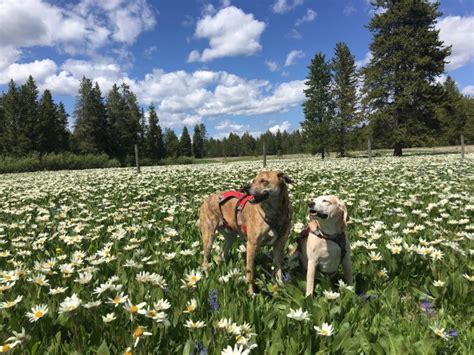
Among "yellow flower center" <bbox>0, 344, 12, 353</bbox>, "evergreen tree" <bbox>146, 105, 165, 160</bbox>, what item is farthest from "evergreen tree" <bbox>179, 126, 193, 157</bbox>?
"yellow flower center" <bbox>0, 344, 12, 353</bbox>

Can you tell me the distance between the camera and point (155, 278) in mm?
3314

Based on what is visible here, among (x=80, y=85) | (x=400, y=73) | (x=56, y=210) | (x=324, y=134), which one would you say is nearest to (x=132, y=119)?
(x=80, y=85)

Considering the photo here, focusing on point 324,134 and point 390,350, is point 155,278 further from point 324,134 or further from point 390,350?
point 324,134

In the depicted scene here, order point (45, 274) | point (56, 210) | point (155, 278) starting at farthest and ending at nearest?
point (56, 210)
point (45, 274)
point (155, 278)

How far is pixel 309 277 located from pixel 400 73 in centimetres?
4100

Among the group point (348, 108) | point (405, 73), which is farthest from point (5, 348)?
point (348, 108)

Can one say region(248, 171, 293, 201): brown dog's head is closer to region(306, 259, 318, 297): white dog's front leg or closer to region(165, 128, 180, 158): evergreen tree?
region(306, 259, 318, 297): white dog's front leg

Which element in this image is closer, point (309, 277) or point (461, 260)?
point (309, 277)

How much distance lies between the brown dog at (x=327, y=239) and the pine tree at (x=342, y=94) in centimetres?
4953

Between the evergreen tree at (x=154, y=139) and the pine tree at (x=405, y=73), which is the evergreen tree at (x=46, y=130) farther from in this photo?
the pine tree at (x=405, y=73)

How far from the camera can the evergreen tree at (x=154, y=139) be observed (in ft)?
295

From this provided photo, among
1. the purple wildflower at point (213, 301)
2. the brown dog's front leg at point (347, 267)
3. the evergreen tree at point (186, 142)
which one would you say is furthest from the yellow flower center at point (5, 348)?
the evergreen tree at point (186, 142)

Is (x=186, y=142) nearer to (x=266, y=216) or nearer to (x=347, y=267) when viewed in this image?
(x=266, y=216)

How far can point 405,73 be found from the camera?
125 ft
